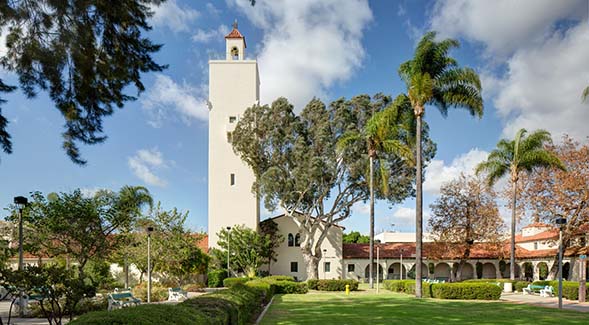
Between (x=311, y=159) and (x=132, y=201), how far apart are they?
49.8ft

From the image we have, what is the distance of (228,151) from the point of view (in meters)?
43.3

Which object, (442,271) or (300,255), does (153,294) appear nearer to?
(300,255)

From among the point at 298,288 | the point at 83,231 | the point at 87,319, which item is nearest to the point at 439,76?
the point at 298,288

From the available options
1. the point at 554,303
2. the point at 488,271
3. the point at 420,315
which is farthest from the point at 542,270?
the point at 420,315

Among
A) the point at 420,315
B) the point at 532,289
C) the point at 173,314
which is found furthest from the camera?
the point at 532,289

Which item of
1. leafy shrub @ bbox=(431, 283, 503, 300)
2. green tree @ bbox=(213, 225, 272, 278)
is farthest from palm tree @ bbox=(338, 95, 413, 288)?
green tree @ bbox=(213, 225, 272, 278)

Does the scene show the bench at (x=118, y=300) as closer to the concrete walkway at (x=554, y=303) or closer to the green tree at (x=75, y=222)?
the green tree at (x=75, y=222)

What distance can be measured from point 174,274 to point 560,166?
2838cm

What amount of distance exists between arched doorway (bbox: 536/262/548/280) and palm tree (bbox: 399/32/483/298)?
2294 cm

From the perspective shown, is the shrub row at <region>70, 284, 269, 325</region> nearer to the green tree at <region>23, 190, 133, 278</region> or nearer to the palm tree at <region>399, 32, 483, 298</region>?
the green tree at <region>23, 190, 133, 278</region>

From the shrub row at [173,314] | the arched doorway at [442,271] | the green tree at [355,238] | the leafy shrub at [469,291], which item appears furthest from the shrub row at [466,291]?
Result: the green tree at [355,238]

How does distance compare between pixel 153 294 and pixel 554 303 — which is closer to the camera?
pixel 554 303

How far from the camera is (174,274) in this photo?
107ft

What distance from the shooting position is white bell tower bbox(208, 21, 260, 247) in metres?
42.9
